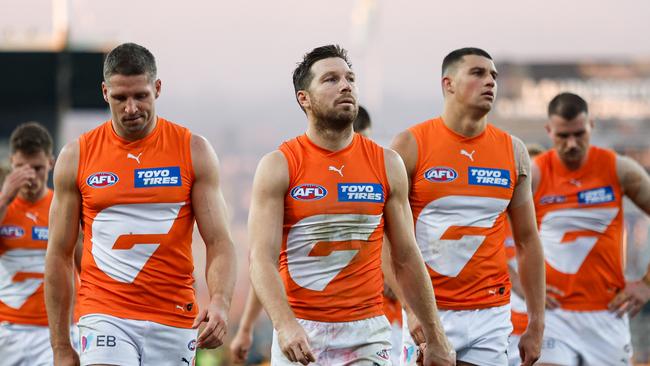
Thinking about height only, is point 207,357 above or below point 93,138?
above

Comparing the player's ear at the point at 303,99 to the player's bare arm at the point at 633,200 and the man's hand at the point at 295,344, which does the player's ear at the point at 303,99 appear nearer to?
the man's hand at the point at 295,344

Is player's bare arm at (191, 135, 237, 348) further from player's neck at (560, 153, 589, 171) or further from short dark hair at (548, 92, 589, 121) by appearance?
player's neck at (560, 153, 589, 171)

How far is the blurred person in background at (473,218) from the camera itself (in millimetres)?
7668

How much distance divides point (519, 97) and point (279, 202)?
1783 inches

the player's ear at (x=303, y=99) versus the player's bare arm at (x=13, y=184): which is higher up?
the player's bare arm at (x=13, y=184)

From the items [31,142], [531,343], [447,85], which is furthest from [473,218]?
[31,142]

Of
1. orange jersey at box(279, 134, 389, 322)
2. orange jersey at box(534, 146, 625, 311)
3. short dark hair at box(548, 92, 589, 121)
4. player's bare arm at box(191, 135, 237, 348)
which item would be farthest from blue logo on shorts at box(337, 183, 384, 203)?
orange jersey at box(534, 146, 625, 311)

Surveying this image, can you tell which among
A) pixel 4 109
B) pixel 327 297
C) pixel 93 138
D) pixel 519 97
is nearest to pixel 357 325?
pixel 327 297

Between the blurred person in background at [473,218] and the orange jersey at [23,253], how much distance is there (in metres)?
3.55

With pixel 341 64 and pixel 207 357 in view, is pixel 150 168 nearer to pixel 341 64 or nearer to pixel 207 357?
pixel 341 64

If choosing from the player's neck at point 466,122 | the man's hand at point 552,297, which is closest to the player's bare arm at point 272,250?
the player's neck at point 466,122

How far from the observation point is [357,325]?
6.61m

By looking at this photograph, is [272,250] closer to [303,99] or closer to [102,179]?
[303,99]

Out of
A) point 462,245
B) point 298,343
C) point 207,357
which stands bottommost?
point 298,343
